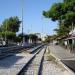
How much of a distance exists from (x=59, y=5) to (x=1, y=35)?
319ft

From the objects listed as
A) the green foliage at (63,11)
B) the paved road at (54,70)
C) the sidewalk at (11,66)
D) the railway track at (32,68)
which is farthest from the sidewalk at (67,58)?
the green foliage at (63,11)

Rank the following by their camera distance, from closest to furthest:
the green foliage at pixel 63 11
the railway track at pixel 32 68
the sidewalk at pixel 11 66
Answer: the railway track at pixel 32 68
the sidewalk at pixel 11 66
the green foliage at pixel 63 11

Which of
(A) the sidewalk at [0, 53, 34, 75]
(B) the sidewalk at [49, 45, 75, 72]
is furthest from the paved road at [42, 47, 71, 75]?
(A) the sidewalk at [0, 53, 34, 75]

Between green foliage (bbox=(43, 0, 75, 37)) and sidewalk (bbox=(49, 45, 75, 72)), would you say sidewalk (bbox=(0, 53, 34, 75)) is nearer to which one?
sidewalk (bbox=(49, 45, 75, 72))

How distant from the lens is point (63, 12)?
45.0 meters

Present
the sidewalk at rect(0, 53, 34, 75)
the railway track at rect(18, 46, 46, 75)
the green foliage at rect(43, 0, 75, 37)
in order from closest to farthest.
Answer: the railway track at rect(18, 46, 46, 75), the sidewalk at rect(0, 53, 34, 75), the green foliage at rect(43, 0, 75, 37)

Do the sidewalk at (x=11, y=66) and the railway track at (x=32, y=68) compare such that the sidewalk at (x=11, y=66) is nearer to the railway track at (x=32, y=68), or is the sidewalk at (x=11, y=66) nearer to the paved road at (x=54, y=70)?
the railway track at (x=32, y=68)

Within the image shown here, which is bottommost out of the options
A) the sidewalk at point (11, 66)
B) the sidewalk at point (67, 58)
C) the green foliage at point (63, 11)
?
the sidewalk at point (11, 66)

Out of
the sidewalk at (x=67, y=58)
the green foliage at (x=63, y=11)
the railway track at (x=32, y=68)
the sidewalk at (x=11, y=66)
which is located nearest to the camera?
the railway track at (x=32, y=68)

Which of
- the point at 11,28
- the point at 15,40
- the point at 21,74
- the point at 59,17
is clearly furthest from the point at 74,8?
the point at 11,28

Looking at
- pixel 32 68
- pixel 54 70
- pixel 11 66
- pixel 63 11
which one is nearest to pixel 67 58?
pixel 63 11

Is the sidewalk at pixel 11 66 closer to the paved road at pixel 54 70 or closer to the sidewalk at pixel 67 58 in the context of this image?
the paved road at pixel 54 70

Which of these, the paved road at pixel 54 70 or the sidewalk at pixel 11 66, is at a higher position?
the sidewalk at pixel 11 66

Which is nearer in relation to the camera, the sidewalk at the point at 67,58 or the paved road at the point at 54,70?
the paved road at the point at 54,70
